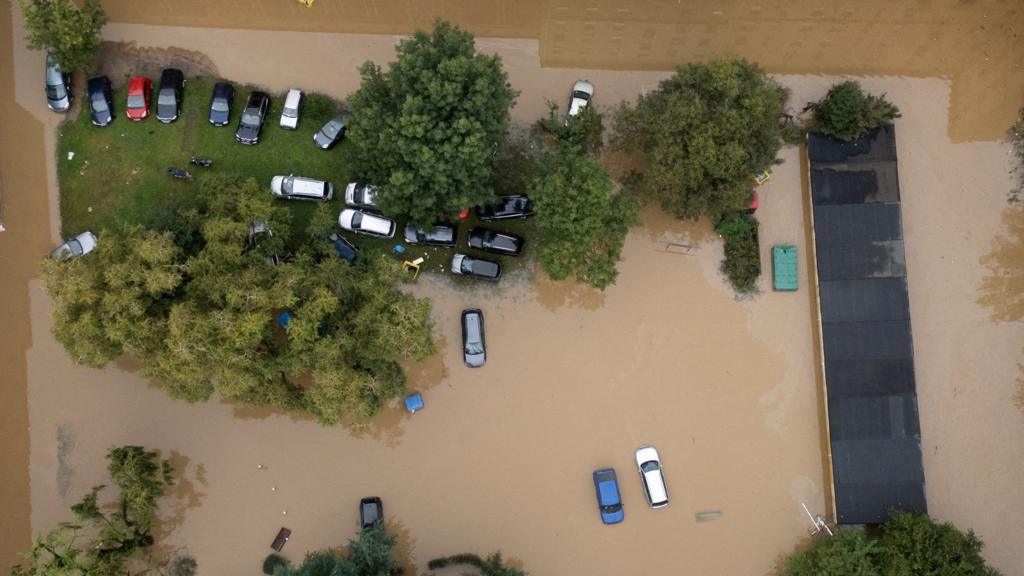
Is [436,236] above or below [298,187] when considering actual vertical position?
below

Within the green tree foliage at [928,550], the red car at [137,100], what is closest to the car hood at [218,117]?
the red car at [137,100]

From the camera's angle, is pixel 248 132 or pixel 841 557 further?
pixel 248 132

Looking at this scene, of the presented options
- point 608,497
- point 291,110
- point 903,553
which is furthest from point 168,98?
point 903,553

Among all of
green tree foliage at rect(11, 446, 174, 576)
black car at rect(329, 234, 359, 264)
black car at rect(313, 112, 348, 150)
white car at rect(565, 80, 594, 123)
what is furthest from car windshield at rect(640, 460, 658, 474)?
green tree foliage at rect(11, 446, 174, 576)

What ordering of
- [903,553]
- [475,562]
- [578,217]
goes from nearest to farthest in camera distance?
[578,217]
[903,553]
[475,562]

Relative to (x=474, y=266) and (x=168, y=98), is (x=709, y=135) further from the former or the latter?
(x=168, y=98)

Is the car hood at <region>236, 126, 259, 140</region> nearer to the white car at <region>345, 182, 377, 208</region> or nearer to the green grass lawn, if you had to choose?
the green grass lawn
